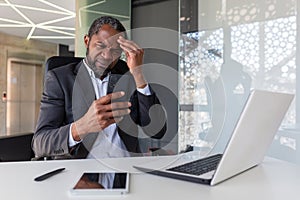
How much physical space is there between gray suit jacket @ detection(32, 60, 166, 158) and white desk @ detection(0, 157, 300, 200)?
305 millimetres

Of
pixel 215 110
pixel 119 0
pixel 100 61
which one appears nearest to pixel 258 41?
pixel 215 110

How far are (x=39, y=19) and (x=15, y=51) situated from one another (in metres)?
2.23

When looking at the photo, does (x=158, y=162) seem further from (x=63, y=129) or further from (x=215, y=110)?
(x=215, y=110)

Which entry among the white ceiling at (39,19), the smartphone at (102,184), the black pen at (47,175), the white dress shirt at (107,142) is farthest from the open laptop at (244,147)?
the white ceiling at (39,19)

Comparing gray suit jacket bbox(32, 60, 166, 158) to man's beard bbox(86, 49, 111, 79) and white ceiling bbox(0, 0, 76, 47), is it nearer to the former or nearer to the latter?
man's beard bbox(86, 49, 111, 79)

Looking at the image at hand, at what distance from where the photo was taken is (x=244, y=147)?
0.75m

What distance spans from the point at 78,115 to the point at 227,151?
75 centimetres

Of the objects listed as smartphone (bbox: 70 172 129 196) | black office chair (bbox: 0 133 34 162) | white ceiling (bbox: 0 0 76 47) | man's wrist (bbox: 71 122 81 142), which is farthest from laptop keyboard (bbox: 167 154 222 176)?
white ceiling (bbox: 0 0 76 47)

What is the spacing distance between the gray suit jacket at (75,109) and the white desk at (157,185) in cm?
30

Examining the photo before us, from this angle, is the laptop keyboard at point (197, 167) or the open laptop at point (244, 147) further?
the laptop keyboard at point (197, 167)

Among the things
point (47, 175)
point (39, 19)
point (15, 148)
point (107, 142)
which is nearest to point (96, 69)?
point (107, 142)

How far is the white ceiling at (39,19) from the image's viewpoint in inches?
190

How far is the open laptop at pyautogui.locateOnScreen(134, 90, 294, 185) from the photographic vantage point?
0.67m

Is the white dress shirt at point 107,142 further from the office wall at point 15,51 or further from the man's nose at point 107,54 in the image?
the office wall at point 15,51
